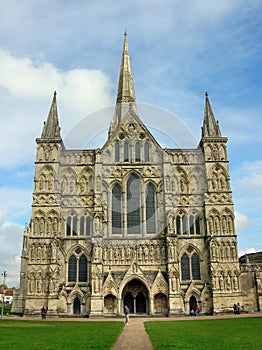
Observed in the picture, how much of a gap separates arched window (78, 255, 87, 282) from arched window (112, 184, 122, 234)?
4676 millimetres

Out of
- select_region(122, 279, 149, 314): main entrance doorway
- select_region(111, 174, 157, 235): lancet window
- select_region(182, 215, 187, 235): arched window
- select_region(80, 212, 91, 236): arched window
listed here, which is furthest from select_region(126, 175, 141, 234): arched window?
select_region(122, 279, 149, 314): main entrance doorway

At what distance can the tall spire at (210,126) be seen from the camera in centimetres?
4938

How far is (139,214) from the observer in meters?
46.1

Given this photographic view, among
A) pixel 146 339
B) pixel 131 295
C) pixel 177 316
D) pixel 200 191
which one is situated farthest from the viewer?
pixel 200 191

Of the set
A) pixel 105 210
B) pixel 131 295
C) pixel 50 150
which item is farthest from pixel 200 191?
pixel 50 150

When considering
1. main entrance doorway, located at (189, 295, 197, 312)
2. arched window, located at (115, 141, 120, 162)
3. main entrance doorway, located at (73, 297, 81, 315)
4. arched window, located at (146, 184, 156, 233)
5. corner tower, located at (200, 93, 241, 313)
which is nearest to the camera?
corner tower, located at (200, 93, 241, 313)

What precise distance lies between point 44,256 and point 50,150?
12.9 m

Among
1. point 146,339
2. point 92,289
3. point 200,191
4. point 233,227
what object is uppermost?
point 200,191

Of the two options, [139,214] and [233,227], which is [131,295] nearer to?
[139,214]

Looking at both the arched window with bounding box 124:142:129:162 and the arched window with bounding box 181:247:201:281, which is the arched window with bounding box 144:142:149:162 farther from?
the arched window with bounding box 181:247:201:281

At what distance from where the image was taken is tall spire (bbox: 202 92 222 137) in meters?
49.4

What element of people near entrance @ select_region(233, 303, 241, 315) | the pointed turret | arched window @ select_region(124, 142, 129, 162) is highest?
the pointed turret

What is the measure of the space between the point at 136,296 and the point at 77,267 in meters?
7.38

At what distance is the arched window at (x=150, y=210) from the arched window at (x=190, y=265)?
4.67 m
